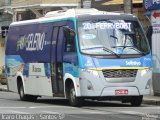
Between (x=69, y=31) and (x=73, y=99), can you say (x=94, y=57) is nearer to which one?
(x=69, y=31)

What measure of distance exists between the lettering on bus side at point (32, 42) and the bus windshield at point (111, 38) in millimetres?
2659

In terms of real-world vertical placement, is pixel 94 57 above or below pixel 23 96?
above

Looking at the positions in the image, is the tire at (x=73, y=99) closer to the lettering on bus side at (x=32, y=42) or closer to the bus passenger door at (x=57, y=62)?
the bus passenger door at (x=57, y=62)

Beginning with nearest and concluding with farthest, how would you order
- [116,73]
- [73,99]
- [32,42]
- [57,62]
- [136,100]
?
[116,73] < [73,99] < [136,100] < [57,62] < [32,42]

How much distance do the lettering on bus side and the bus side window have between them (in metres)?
1.81

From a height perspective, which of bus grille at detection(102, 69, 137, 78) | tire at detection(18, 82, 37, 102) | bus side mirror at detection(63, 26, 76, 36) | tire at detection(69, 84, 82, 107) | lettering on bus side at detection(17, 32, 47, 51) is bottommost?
tire at detection(18, 82, 37, 102)

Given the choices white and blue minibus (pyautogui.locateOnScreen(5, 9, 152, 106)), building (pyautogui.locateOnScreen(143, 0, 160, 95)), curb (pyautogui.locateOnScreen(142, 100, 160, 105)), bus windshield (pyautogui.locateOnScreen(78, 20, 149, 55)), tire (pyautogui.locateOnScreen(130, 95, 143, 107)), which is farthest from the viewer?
building (pyautogui.locateOnScreen(143, 0, 160, 95))

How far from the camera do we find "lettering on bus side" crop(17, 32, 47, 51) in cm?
2302

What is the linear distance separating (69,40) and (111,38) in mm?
1431

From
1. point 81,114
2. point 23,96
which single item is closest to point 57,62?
point 81,114

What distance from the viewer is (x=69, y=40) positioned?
20.9 m

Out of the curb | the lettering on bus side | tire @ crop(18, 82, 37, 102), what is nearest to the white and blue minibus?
the lettering on bus side

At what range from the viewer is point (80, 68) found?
65.6ft

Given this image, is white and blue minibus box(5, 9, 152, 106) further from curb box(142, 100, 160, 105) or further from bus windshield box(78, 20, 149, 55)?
curb box(142, 100, 160, 105)
